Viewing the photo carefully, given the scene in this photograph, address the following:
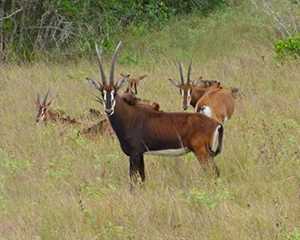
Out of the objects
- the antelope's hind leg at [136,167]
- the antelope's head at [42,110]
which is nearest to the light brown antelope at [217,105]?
the antelope's head at [42,110]

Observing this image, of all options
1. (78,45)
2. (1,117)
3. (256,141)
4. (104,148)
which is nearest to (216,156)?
(256,141)

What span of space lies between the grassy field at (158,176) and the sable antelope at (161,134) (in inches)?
9.9

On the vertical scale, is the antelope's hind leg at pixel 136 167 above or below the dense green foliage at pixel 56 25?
above

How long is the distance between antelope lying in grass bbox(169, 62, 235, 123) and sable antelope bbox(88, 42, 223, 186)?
2335mm

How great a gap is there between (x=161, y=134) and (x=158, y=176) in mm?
448

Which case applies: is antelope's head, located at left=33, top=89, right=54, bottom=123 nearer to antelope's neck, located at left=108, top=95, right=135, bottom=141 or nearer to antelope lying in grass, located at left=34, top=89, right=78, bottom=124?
antelope lying in grass, located at left=34, top=89, right=78, bottom=124

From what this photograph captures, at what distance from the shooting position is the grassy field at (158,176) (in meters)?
5.82

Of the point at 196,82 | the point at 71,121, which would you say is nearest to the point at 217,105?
the point at 196,82

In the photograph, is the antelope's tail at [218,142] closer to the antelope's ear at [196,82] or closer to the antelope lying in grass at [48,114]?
the antelope lying in grass at [48,114]

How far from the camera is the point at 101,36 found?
54.9 ft

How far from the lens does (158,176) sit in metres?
7.50

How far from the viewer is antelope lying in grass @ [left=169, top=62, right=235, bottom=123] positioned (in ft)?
32.6

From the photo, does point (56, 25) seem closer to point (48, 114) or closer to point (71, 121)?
point (48, 114)

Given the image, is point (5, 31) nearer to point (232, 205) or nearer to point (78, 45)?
point (78, 45)
